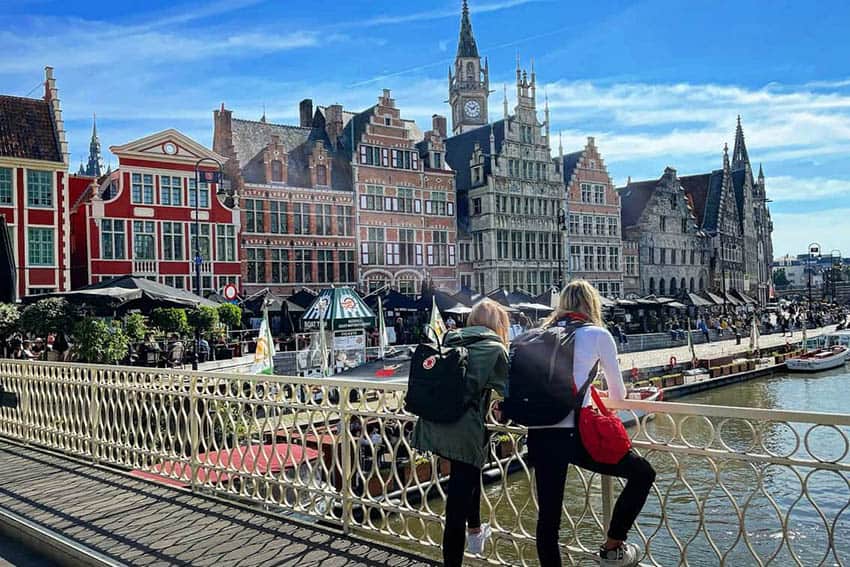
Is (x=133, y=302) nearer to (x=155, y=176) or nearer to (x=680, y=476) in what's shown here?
(x=680, y=476)

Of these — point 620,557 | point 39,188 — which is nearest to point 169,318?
point 620,557

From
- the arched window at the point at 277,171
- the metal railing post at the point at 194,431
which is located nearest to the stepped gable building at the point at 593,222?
the arched window at the point at 277,171

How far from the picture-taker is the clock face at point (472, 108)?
2518 inches

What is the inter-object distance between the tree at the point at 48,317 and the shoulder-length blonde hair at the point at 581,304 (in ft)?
43.0

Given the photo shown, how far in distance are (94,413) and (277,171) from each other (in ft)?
101

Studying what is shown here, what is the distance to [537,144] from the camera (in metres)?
49.2

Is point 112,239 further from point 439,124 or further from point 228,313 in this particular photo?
point 439,124

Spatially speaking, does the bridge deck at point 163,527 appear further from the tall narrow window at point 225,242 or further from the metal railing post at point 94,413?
the tall narrow window at point 225,242

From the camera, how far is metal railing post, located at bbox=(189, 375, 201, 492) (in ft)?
22.5

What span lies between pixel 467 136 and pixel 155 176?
24155mm

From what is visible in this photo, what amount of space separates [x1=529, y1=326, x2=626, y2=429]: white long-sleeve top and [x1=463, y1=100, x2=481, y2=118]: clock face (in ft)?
203

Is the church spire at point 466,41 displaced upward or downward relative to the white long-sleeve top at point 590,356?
upward

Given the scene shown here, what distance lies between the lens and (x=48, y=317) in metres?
14.5

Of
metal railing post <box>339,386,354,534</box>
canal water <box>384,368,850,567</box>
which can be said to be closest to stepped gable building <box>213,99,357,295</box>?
canal water <box>384,368,850,567</box>
